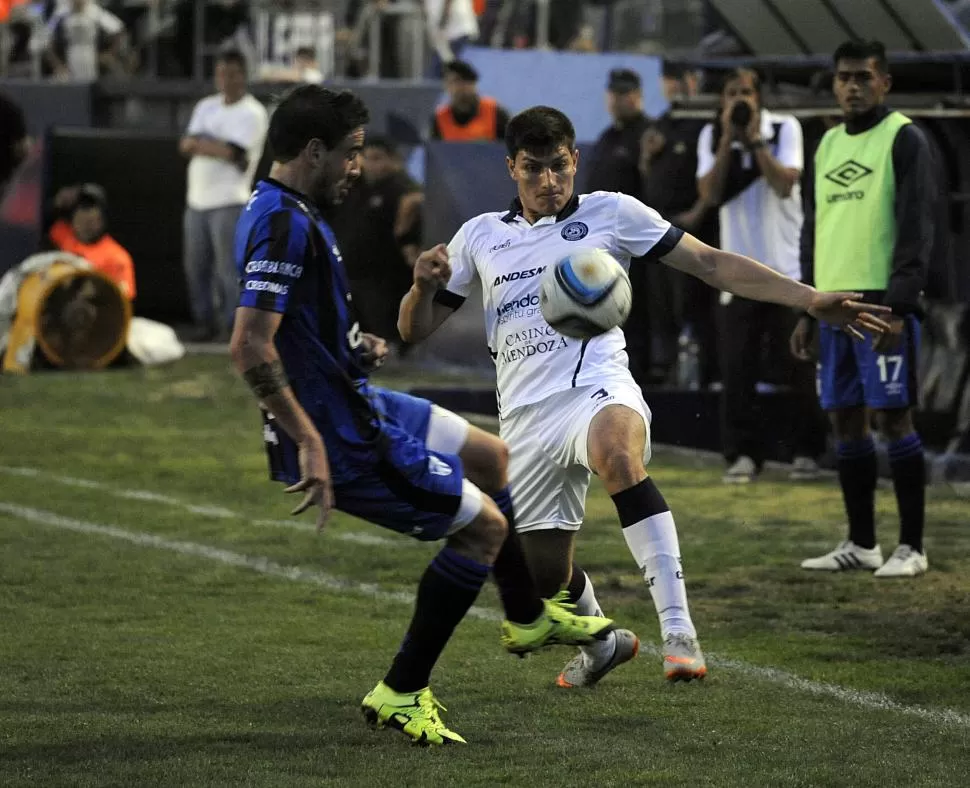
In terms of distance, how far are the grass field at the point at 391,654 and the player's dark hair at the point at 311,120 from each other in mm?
1707

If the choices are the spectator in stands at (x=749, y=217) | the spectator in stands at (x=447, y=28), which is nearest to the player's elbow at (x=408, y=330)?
the spectator in stands at (x=749, y=217)

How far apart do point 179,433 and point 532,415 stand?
284 inches

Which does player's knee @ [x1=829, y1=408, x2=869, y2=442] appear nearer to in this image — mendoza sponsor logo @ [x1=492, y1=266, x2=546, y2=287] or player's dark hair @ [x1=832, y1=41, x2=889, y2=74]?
player's dark hair @ [x1=832, y1=41, x2=889, y2=74]

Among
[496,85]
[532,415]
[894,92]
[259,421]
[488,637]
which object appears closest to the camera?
[532,415]

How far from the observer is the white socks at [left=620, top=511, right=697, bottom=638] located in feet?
19.5

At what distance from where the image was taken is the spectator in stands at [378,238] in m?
17.0

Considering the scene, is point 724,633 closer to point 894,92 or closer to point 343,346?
point 343,346

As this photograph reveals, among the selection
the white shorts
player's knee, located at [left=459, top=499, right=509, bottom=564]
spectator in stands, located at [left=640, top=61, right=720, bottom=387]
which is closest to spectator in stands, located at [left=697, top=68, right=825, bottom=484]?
spectator in stands, located at [left=640, top=61, right=720, bottom=387]

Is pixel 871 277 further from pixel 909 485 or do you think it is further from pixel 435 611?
pixel 435 611

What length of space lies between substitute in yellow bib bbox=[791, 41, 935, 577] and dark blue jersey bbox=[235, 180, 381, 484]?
10.8ft

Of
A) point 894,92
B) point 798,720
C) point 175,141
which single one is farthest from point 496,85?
point 798,720

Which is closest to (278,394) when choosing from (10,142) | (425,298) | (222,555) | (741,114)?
(425,298)

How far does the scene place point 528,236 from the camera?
21.4ft

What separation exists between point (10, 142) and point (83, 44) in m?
5.42
